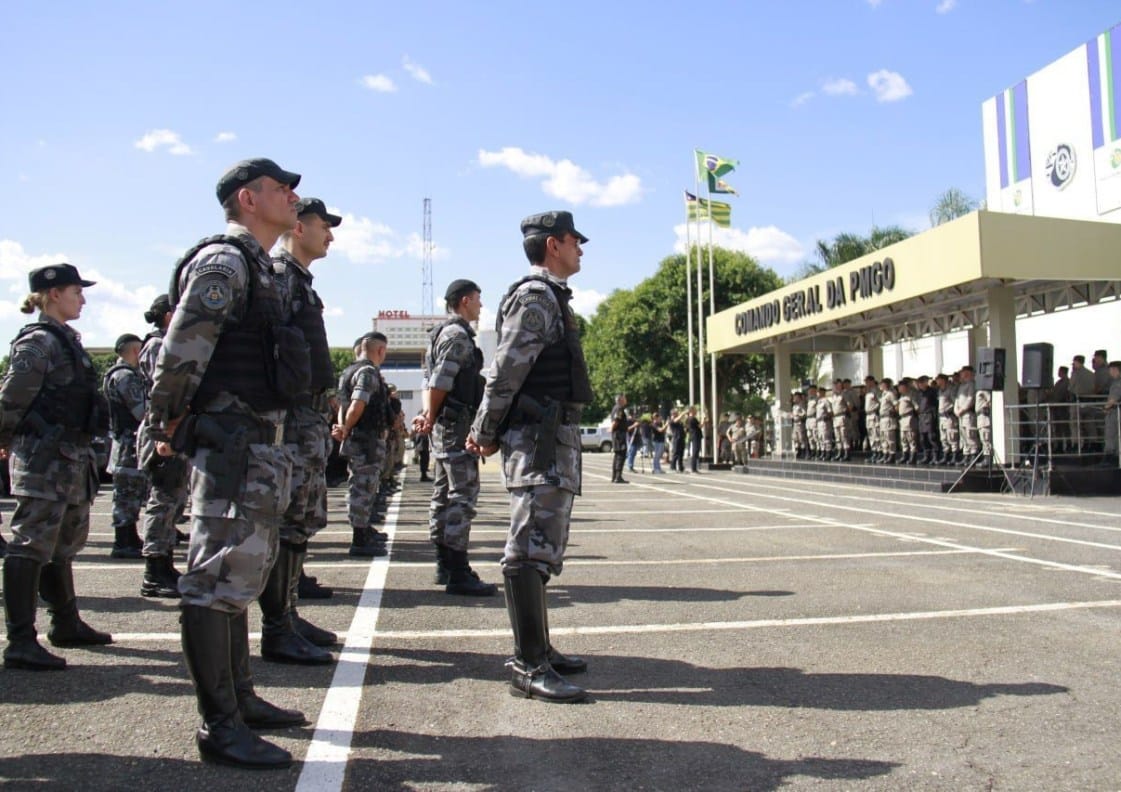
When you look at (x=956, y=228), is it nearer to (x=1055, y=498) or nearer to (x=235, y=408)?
(x=1055, y=498)

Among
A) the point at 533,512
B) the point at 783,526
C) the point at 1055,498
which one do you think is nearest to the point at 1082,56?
the point at 1055,498

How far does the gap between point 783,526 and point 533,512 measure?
679 centimetres

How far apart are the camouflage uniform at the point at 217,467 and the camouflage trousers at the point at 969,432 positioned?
1583 centimetres

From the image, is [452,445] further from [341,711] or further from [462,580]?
[341,711]

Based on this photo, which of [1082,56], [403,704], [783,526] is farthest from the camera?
[1082,56]

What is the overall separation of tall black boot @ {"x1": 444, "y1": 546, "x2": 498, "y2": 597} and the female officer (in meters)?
2.19

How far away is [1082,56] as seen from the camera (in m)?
30.5

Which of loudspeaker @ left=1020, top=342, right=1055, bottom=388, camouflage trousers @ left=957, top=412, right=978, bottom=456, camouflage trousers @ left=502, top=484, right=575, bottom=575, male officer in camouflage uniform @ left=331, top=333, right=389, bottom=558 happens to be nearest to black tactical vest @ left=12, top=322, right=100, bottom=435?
camouflage trousers @ left=502, top=484, right=575, bottom=575

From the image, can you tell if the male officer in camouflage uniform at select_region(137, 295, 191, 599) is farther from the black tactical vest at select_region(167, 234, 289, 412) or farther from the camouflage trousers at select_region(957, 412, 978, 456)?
the camouflage trousers at select_region(957, 412, 978, 456)

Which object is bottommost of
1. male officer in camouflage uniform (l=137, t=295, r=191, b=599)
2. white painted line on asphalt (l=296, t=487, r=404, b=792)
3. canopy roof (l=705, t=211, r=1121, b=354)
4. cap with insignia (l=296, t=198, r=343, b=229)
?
white painted line on asphalt (l=296, t=487, r=404, b=792)

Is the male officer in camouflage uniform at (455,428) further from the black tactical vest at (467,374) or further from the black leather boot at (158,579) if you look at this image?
the black leather boot at (158,579)

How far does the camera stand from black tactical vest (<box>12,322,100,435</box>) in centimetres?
459

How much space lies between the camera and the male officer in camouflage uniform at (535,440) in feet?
12.5

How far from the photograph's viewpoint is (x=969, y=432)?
16672mm
